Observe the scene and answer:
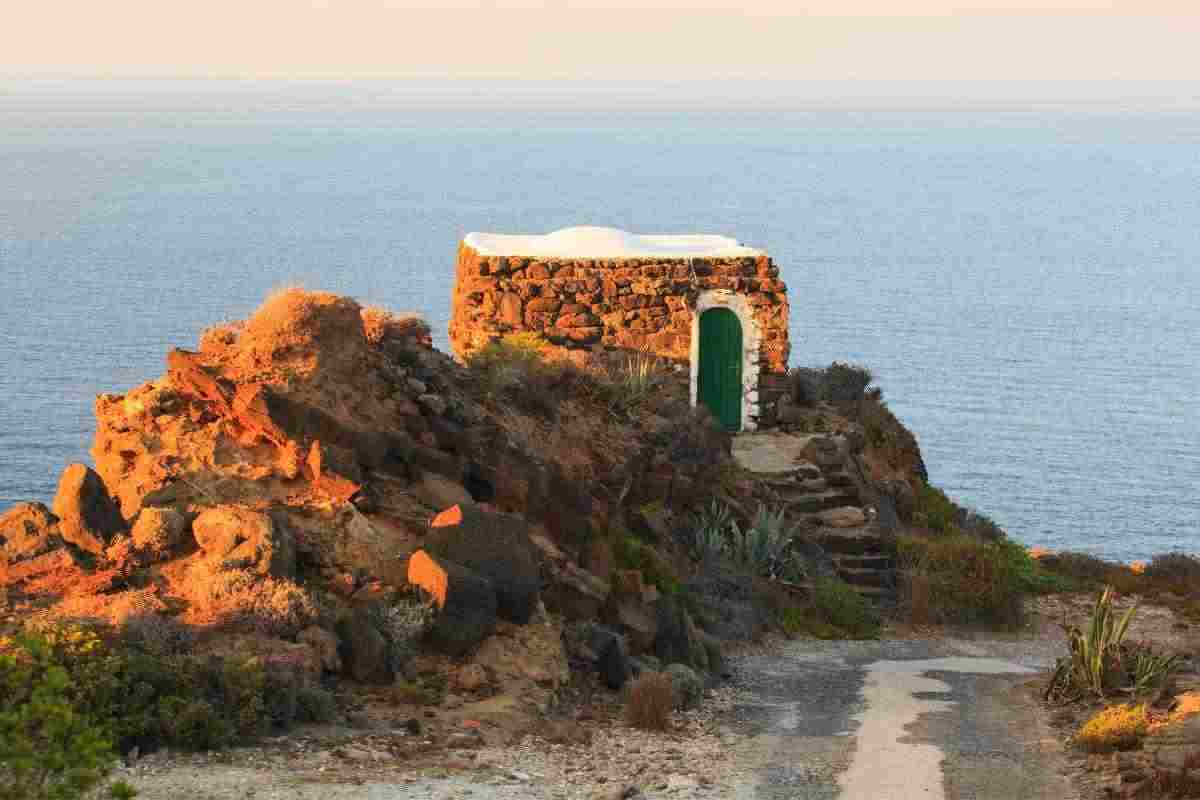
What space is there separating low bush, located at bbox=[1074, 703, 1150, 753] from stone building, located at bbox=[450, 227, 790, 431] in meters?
13.8

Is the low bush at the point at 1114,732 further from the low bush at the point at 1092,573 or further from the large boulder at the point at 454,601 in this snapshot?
the low bush at the point at 1092,573

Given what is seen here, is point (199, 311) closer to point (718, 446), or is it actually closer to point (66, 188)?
point (718, 446)

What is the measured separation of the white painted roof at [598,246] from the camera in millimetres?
30703

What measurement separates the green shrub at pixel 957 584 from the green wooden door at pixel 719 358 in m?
5.11

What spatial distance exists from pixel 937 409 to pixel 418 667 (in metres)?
62.0

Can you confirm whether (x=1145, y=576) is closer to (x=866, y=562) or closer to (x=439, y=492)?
(x=866, y=562)

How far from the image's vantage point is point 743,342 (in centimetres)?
3088

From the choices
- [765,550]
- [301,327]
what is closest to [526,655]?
[301,327]

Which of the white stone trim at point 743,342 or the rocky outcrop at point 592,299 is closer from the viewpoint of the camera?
the rocky outcrop at point 592,299

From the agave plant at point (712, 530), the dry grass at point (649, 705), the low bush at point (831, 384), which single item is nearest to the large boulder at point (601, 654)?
the dry grass at point (649, 705)

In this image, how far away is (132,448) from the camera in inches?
737

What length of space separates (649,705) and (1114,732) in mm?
4093

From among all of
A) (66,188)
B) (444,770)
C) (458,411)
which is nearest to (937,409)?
(458,411)

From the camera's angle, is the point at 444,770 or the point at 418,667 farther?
the point at 418,667
